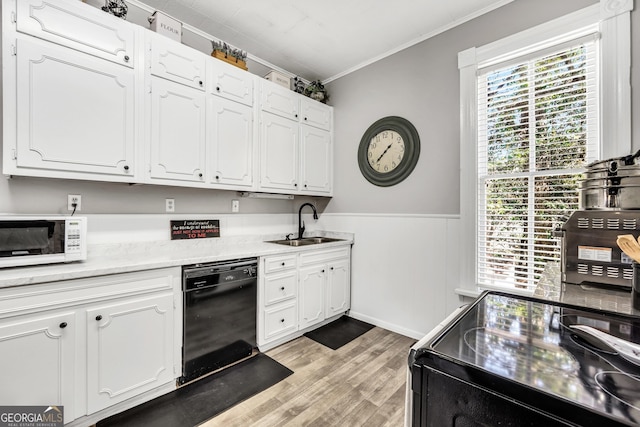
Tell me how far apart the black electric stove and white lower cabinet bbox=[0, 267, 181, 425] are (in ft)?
5.59

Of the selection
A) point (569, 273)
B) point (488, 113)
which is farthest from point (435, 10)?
point (569, 273)

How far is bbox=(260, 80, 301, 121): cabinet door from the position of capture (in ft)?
8.93

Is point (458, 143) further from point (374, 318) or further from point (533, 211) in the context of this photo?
point (374, 318)

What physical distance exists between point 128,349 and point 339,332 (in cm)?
183

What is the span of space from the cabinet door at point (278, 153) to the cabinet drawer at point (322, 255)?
744 millimetres

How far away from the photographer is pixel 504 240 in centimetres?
219

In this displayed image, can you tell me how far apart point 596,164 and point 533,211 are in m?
0.69

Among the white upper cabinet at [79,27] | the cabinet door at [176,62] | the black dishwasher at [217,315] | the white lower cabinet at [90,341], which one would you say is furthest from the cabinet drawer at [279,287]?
the white upper cabinet at [79,27]

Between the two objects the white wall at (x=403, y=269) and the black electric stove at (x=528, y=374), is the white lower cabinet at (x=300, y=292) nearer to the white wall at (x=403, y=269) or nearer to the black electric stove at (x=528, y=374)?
the white wall at (x=403, y=269)

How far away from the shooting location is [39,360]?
4.70 feet

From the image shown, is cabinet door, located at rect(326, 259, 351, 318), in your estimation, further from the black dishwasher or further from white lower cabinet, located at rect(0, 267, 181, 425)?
white lower cabinet, located at rect(0, 267, 181, 425)

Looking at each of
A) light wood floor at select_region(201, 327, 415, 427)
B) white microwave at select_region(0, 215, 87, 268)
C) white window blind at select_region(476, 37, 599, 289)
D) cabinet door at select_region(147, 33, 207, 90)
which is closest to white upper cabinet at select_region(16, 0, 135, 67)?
cabinet door at select_region(147, 33, 207, 90)

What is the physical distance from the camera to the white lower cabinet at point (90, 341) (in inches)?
54.5

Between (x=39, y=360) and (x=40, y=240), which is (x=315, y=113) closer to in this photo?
(x=40, y=240)
